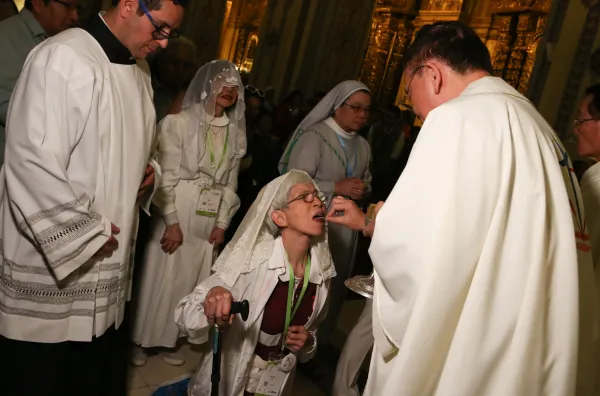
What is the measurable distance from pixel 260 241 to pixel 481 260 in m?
1.38

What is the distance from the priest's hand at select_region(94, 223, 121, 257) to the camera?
221cm

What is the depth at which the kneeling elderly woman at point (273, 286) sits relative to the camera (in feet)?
8.30

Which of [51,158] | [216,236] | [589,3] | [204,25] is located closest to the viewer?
[51,158]

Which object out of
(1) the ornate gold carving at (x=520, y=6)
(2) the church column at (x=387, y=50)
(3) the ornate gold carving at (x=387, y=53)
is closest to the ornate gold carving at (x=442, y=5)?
(2) the church column at (x=387, y=50)

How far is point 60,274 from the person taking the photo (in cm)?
208

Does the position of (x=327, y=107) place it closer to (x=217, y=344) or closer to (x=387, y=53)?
(x=217, y=344)

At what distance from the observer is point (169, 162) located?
346 centimetres

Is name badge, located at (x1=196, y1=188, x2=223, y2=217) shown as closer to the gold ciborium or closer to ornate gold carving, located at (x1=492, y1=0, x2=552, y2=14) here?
the gold ciborium

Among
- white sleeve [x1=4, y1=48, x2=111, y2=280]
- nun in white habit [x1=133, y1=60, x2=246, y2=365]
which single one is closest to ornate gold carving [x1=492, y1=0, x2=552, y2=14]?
nun in white habit [x1=133, y1=60, x2=246, y2=365]

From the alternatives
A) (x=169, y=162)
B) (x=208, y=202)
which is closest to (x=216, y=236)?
(x=208, y=202)

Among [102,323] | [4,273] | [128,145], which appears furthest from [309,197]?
[4,273]

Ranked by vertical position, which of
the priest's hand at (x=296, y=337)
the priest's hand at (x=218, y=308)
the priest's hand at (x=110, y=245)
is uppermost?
the priest's hand at (x=110, y=245)

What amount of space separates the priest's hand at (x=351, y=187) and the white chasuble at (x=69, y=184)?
161 centimetres

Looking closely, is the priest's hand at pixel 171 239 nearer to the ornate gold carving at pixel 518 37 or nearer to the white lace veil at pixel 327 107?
the white lace veil at pixel 327 107
